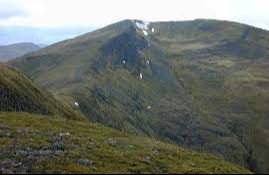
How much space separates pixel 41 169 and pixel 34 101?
174 ft

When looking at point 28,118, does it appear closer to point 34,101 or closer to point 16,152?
point 16,152

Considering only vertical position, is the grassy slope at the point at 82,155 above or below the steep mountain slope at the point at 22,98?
above

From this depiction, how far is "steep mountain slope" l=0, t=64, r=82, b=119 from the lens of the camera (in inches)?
3022

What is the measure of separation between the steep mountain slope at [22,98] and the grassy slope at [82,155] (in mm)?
23883

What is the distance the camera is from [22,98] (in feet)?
264

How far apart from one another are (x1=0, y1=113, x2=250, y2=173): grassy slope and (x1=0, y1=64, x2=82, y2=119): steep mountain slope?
23883mm

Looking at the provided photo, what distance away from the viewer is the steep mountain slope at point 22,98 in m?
76.8

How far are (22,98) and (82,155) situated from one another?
151ft

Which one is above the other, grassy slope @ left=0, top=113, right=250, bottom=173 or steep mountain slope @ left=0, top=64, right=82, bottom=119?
grassy slope @ left=0, top=113, right=250, bottom=173

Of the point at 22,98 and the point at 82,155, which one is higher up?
the point at 82,155

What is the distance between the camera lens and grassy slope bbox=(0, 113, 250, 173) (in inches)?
1299

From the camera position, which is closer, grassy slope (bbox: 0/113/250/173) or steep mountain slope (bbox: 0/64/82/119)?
grassy slope (bbox: 0/113/250/173)

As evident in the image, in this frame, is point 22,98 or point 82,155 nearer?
point 82,155

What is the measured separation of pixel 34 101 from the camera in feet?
273
